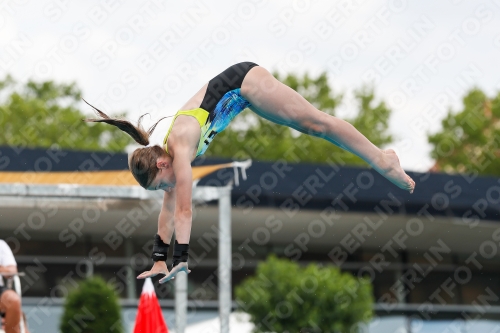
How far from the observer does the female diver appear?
4781 millimetres

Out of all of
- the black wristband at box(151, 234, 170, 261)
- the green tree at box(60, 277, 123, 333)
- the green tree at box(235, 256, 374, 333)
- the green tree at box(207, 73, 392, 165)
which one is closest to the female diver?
the black wristband at box(151, 234, 170, 261)

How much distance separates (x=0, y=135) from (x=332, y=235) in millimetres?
19287

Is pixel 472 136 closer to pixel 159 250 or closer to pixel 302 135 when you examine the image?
pixel 302 135

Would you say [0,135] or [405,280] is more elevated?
[0,135]

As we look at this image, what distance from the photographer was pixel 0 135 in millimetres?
32438

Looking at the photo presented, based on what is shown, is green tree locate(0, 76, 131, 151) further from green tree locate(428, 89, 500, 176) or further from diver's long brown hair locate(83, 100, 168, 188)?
diver's long brown hair locate(83, 100, 168, 188)

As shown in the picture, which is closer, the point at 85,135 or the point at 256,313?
the point at 256,313

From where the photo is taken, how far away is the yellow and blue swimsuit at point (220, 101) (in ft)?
16.6

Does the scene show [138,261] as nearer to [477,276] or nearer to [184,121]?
[477,276]

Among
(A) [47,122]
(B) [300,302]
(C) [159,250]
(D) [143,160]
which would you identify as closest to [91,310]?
(B) [300,302]

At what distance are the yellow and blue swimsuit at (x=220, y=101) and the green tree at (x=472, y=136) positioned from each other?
27441 millimetres

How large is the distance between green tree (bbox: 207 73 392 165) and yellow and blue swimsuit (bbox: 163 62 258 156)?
26.6 metres

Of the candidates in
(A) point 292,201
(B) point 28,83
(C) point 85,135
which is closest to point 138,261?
(A) point 292,201

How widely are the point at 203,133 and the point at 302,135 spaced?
2922 cm
